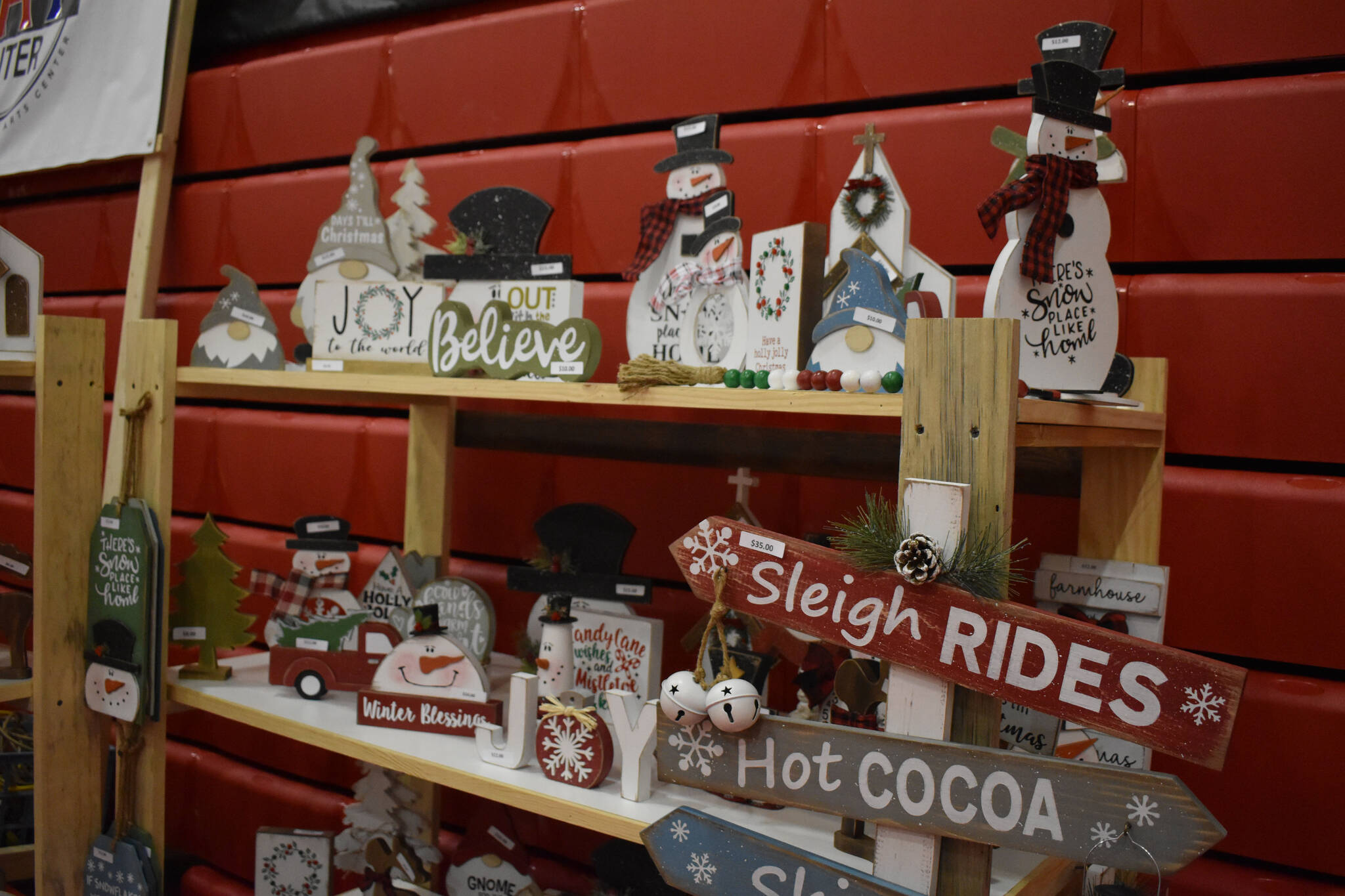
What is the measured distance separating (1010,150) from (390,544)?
5.25 feet

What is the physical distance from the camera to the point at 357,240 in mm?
1717

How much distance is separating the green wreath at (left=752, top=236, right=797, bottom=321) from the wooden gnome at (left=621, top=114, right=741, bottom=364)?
14cm

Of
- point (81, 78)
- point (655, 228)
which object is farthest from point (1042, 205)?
point (81, 78)

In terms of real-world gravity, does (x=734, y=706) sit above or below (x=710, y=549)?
below

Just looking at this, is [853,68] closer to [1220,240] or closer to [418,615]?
[1220,240]

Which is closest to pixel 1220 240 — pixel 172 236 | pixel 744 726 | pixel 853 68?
pixel 853 68

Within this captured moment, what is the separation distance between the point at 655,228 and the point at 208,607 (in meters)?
1.07

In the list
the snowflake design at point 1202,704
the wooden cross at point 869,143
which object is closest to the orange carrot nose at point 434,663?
the wooden cross at point 869,143

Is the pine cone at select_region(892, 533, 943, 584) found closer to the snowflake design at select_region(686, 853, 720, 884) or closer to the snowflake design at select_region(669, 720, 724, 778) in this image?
the snowflake design at select_region(669, 720, 724, 778)

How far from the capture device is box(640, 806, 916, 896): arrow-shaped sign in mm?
1029

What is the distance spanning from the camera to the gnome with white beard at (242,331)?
179cm

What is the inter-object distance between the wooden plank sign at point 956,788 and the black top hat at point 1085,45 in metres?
0.70

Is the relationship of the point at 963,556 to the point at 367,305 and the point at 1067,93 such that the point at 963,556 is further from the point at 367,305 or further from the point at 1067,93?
the point at 367,305

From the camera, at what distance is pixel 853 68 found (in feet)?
5.65
